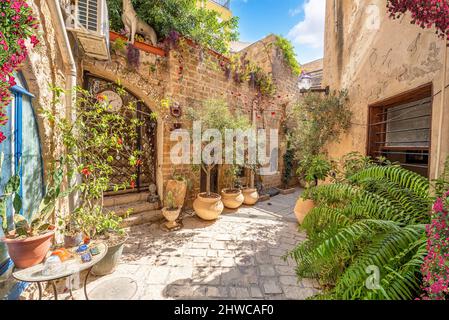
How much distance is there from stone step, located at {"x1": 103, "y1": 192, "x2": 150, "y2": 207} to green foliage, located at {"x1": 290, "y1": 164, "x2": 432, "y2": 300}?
3765 mm

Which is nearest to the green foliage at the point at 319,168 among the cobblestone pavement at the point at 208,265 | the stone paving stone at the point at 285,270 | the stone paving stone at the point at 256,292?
the cobblestone pavement at the point at 208,265

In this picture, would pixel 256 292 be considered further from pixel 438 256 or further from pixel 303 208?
pixel 303 208

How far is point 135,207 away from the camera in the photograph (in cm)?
426

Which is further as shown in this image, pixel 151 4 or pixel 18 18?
pixel 151 4

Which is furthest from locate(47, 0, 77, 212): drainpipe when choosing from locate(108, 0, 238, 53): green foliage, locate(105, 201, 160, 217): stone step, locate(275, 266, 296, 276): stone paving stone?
locate(275, 266, 296, 276): stone paving stone

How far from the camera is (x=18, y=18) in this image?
1.36 metres

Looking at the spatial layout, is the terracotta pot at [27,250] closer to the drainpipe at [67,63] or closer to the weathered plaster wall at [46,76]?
the weathered plaster wall at [46,76]

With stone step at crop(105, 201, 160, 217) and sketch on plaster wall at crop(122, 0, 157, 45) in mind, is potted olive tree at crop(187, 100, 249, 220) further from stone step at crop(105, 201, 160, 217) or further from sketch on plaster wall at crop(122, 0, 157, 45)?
sketch on plaster wall at crop(122, 0, 157, 45)

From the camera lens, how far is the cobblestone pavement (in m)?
2.35

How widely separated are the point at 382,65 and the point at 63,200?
5.00m

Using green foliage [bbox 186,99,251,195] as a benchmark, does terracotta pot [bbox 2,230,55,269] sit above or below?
below

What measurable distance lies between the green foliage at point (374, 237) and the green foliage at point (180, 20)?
4.74 m
